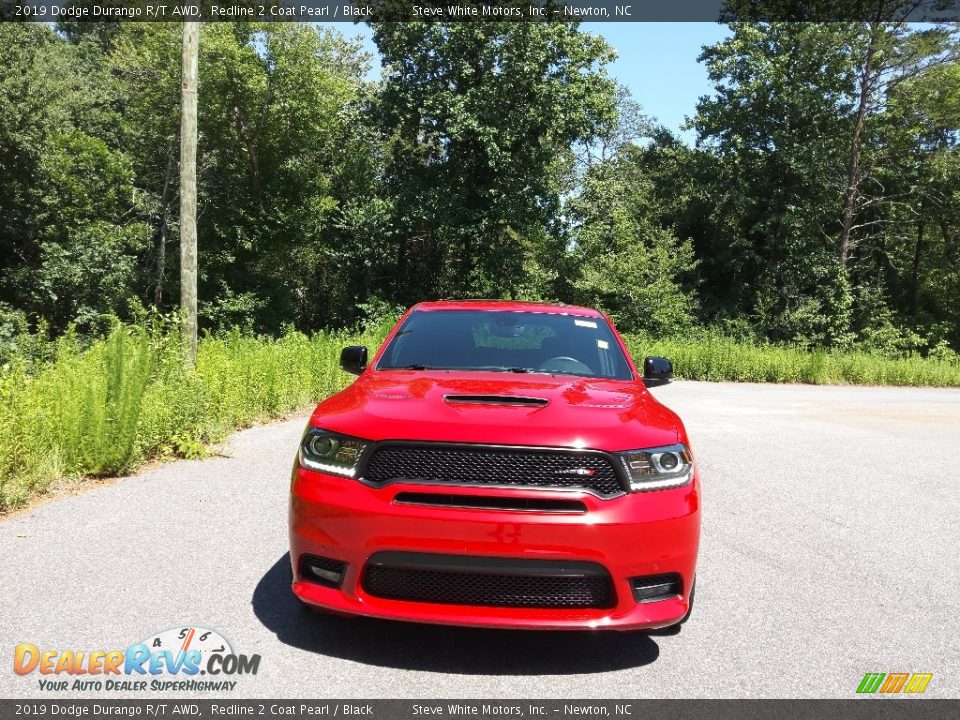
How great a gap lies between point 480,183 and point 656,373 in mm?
30237

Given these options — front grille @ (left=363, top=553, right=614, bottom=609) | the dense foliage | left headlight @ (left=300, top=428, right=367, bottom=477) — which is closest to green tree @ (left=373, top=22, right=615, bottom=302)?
the dense foliage

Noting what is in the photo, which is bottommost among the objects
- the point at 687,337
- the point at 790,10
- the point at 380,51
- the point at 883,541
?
the point at 687,337

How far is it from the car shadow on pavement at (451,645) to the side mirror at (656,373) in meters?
1.92

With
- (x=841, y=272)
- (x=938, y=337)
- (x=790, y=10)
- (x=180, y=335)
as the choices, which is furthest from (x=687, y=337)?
(x=180, y=335)

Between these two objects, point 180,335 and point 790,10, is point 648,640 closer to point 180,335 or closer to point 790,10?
point 180,335

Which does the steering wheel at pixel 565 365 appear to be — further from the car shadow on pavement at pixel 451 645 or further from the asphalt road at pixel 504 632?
the car shadow on pavement at pixel 451 645

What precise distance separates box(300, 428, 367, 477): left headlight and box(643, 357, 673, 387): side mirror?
247 cm

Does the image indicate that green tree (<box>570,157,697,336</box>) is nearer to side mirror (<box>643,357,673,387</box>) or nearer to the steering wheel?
side mirror (<box>643,357,673,387</box>)

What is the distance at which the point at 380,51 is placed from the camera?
113 feet

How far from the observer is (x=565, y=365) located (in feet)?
16.3

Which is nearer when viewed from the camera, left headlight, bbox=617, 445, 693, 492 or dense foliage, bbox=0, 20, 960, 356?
left headlight, bbox=617, 445, 693, 492

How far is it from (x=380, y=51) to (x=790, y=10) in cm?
2230

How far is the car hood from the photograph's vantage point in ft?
11.4

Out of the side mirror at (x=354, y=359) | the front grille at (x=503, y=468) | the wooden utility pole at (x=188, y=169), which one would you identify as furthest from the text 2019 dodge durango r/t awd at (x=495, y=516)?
the wooden utility pole at (x=188, y=169)
